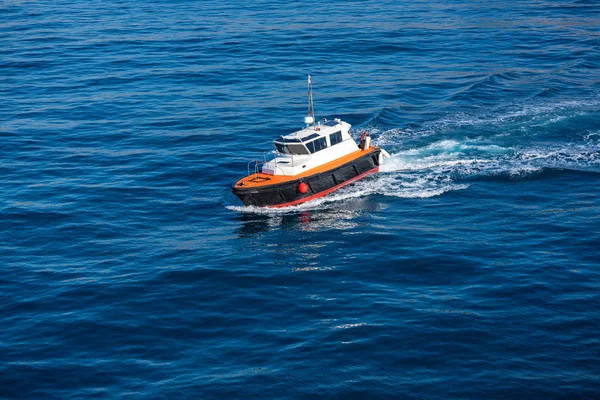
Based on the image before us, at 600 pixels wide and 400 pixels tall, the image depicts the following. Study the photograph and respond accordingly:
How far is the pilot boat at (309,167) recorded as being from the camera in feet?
153

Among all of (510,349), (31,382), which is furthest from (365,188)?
(31,382)

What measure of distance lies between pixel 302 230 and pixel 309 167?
5.94 m

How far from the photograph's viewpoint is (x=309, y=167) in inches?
1918

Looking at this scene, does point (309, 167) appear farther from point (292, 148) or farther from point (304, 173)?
point (292, 148)

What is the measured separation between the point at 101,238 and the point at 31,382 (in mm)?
13980

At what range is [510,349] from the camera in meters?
32.0

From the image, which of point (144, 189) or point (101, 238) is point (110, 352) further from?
point (144, 189)

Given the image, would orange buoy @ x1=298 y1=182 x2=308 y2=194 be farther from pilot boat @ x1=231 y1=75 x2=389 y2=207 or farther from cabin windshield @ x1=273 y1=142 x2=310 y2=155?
cabin windshield @ x1=273 y1=142 x2=310 y2=155

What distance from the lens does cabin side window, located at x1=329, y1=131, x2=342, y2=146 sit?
164 ft

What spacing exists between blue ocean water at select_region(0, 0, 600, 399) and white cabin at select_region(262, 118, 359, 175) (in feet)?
8.69

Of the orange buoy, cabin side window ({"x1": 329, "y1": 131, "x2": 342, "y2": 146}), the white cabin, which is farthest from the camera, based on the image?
cabin side window ({"x1": 329, "y1": 131, "x2": 342, "y2": 146})

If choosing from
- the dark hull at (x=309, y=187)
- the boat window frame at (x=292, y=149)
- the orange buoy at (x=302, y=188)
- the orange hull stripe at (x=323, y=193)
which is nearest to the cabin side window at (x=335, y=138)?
the dark hull at (x=309, y=187)

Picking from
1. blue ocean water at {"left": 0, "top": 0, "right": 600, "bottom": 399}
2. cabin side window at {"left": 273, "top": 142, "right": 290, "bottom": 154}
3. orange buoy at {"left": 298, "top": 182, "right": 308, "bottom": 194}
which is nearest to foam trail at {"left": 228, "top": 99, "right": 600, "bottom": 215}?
blue ocean water at {"left": 0, "top": 0, "right": 600, "bottom": 399}

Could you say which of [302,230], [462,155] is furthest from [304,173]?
[462,155]
